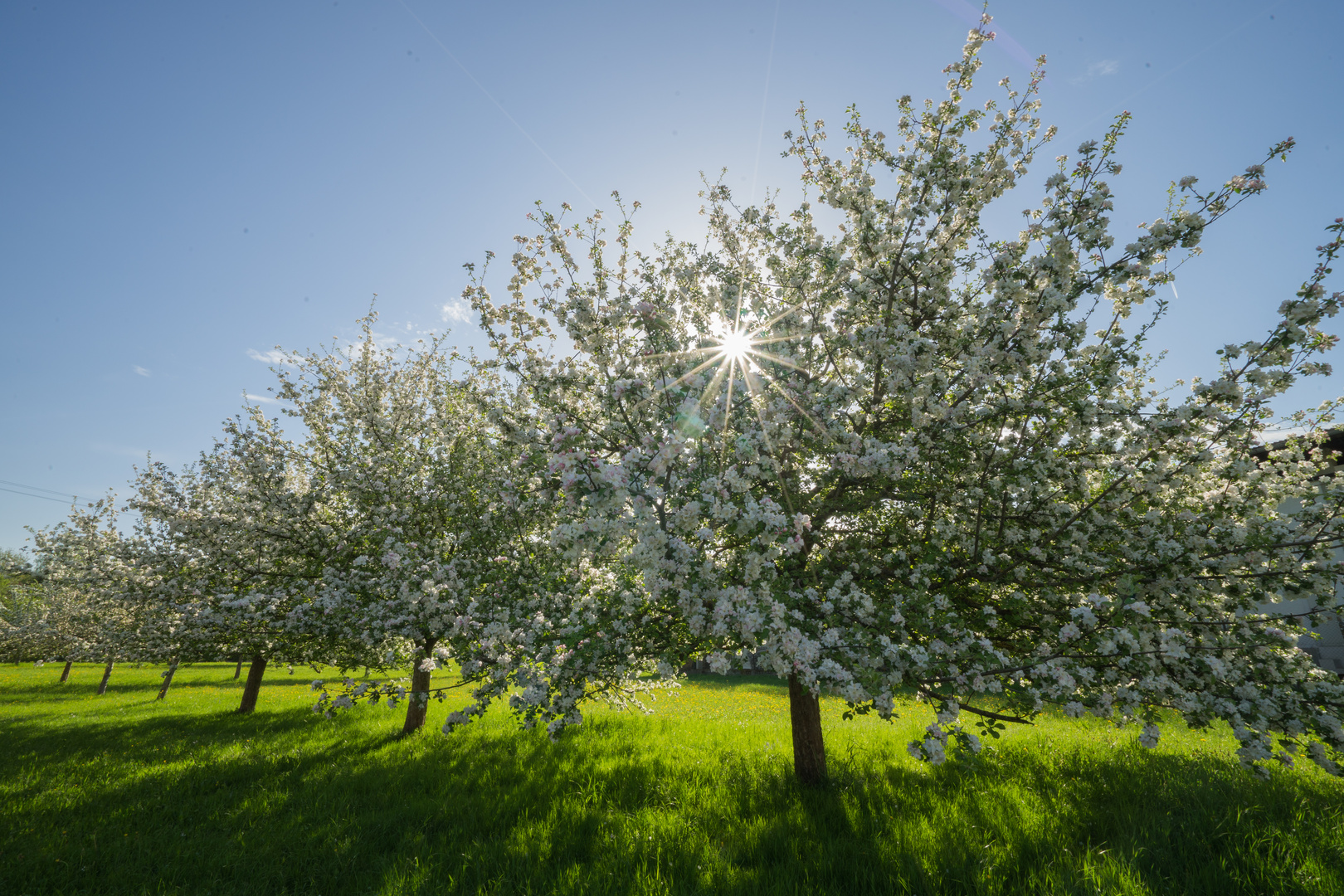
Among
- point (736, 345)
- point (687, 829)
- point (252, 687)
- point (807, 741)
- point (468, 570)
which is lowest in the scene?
point (687, 829)

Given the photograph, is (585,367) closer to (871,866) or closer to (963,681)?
(963,681)

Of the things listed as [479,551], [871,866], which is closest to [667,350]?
[479,551]

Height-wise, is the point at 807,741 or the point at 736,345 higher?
the point at 736,345

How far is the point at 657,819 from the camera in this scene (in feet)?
23.4

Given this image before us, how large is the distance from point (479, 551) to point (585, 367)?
161 inches

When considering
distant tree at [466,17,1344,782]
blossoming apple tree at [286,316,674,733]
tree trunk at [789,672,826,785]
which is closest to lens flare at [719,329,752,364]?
distant tree at [466,17,1344,782]

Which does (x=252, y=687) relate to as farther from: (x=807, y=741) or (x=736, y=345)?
(x=736, y=345)

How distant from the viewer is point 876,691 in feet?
15.4

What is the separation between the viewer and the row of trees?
532 cm

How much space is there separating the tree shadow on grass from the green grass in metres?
0.04

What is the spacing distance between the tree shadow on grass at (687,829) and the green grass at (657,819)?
0.04 metres

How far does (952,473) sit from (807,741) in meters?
5.34

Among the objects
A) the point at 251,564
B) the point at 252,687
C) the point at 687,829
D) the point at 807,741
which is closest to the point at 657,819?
the point at 687,829

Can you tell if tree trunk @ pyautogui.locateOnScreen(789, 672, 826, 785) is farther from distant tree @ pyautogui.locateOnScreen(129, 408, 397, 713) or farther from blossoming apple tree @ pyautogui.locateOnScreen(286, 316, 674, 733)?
distant tree @ pyautogui.locateOnScreen(129, 408, 397, 713)
